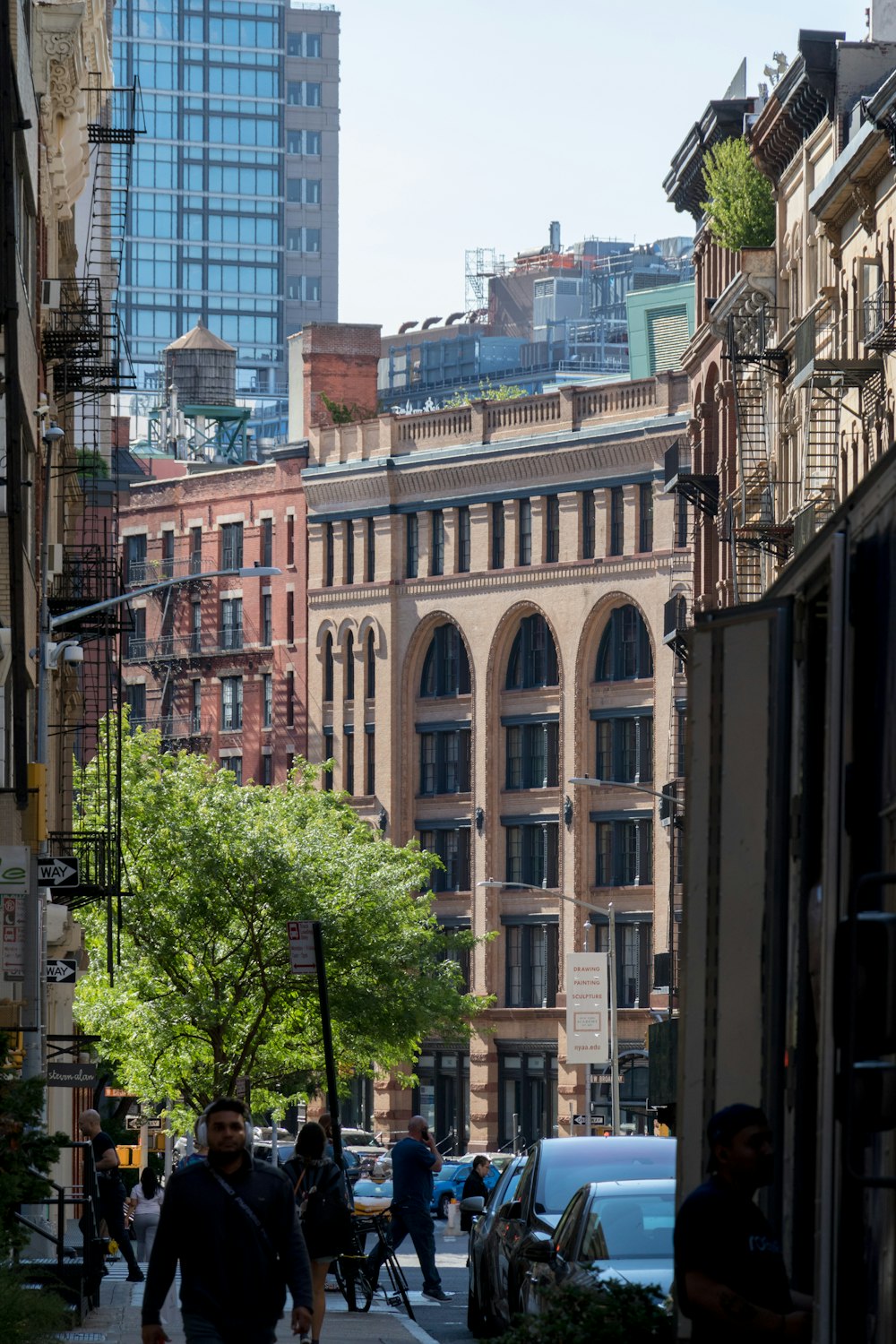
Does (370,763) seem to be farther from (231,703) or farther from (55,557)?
(55,557)

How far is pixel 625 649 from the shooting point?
83625 millimetres

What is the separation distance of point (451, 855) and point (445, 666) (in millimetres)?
6652

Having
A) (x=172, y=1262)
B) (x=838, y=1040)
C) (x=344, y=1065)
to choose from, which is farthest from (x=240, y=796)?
(x=838, y=1040)

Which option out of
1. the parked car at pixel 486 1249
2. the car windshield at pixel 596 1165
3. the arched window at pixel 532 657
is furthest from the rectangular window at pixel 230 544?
the car windshield at pixel 596 1165

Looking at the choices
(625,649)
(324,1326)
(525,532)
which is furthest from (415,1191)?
(525,532)

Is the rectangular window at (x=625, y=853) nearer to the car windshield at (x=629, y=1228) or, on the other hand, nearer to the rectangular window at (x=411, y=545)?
the rectangular window at (x=411, y=545)

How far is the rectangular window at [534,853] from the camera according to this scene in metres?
84.3

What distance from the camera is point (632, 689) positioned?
272 feet

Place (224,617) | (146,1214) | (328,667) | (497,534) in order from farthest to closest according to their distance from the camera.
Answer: (224,617) → (328,667) → (497,534) → (146,1214)

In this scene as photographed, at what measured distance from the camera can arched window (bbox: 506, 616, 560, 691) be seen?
8600 centimetres

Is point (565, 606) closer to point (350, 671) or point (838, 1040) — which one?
point (350, 671)

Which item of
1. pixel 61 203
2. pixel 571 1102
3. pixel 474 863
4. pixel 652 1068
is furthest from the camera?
pixel 474 863

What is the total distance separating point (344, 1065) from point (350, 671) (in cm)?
3687

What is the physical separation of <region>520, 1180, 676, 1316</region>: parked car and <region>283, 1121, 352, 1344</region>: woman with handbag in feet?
10.2
